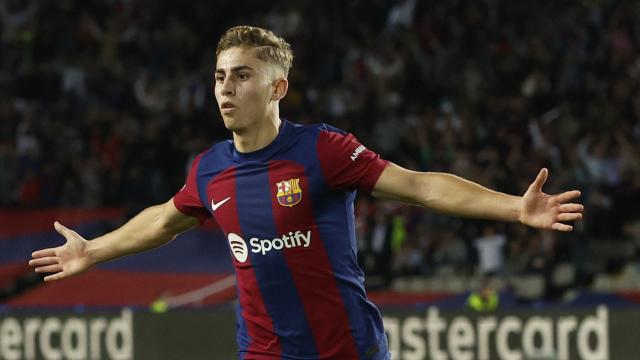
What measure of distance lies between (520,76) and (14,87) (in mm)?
7393

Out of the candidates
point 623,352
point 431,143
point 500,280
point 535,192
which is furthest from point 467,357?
point 535,192

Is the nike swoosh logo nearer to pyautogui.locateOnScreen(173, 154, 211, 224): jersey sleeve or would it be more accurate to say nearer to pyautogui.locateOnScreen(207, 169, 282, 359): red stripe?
pyautogui.locateOnScreen(207, 169, 282, 359): red stripe

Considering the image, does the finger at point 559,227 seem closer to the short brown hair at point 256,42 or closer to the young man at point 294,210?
the young man at point 294,210

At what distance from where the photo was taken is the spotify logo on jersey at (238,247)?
4656 mm

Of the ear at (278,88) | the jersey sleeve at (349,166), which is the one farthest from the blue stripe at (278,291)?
the ear at (278,88)

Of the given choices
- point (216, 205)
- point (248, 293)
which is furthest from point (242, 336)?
point (216, 205)

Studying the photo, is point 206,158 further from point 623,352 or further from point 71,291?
point 71,291

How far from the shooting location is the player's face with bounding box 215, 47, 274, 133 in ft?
15.1

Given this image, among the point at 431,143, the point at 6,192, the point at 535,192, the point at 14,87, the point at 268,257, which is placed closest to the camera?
the point at 535,192

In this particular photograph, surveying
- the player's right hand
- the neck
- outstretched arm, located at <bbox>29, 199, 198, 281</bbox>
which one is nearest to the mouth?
the neck

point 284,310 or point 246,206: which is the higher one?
point 246,206

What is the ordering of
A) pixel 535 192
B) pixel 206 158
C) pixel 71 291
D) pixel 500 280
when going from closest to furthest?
pixel 535 192 < pixel 206 158 < pixel 500 280 < pixel 71 291

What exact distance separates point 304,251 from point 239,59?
0.75 m

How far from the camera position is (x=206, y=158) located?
4938 millimetres
